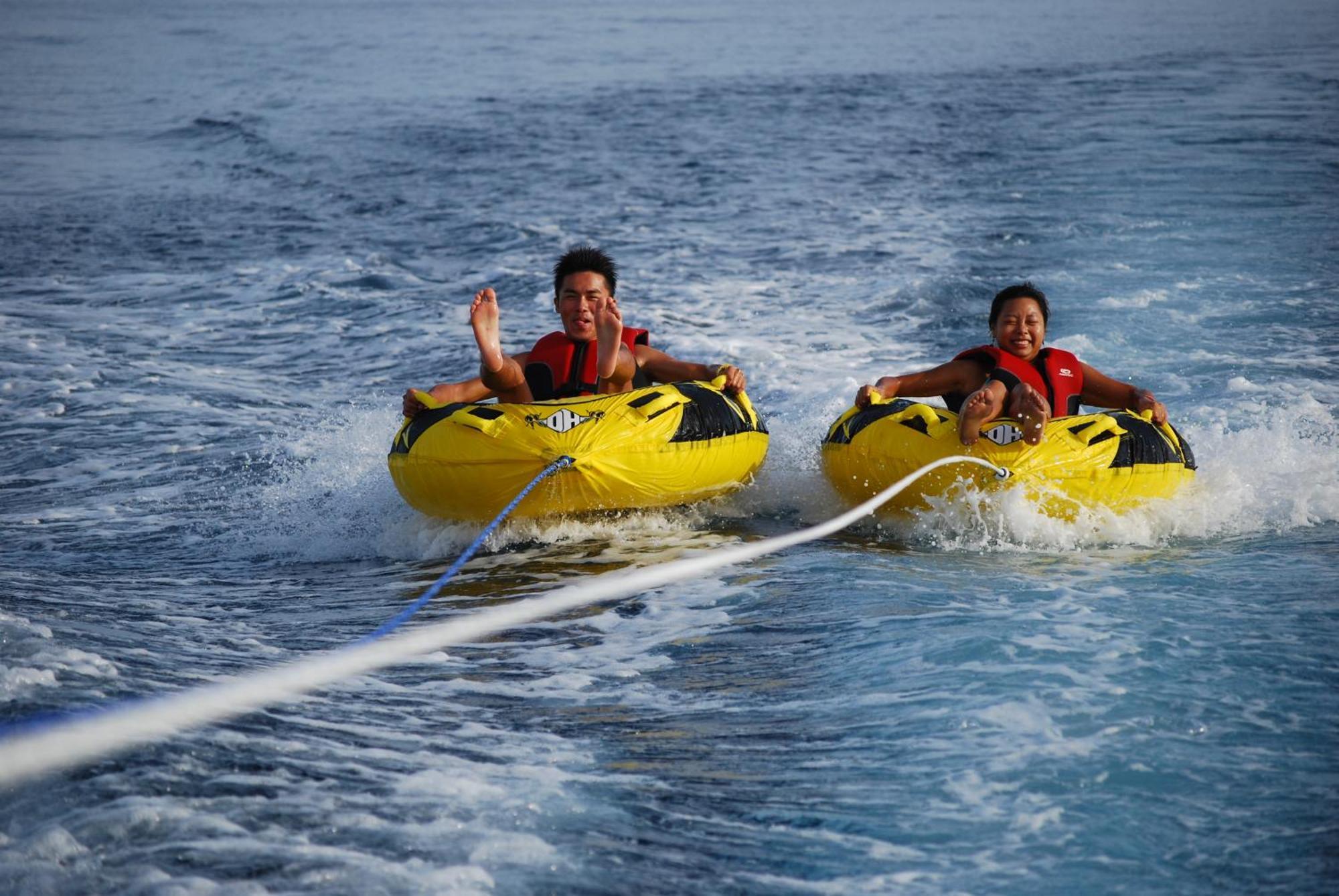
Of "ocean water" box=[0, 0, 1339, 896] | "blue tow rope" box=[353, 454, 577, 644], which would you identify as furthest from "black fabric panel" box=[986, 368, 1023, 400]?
"blue tow rope" box=[353, 454, 577, 644]

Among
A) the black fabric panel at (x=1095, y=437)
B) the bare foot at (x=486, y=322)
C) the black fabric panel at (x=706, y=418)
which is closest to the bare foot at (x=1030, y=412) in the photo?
the black fabric panel at (x=1095, y=437)

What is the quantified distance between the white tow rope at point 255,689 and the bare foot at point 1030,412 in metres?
0.71

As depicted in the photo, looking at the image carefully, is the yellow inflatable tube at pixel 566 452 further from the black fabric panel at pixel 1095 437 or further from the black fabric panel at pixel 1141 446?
the black fabric panel at pixel 1141 446

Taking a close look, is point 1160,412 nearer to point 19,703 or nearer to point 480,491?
point 480,491

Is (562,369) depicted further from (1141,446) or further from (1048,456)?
(1141,446)

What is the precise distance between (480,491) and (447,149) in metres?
12.9

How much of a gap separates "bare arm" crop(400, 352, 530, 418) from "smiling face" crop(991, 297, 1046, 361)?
2.22 meters

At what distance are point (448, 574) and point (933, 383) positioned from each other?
2488 mm

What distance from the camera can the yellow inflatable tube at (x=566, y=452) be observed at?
18.7ft

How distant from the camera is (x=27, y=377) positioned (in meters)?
9.36

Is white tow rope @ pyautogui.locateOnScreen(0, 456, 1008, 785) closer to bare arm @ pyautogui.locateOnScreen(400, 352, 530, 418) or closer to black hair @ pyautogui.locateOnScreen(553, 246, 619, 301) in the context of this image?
bare arm @ pyautogui.locateOnScreen(400, 352, 530, 418)

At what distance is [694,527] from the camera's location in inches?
251

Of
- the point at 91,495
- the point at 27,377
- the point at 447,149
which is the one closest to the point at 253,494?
the point at 91,495

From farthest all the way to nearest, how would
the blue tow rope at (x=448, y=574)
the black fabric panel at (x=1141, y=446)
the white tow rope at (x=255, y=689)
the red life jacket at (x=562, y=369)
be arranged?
the red life jacket at (x=562, y=369), the black fabric panel at (x=1141, y=446), the blue tow rope at (x=448, y=574), the white tow rope at (x=255, y=689)
